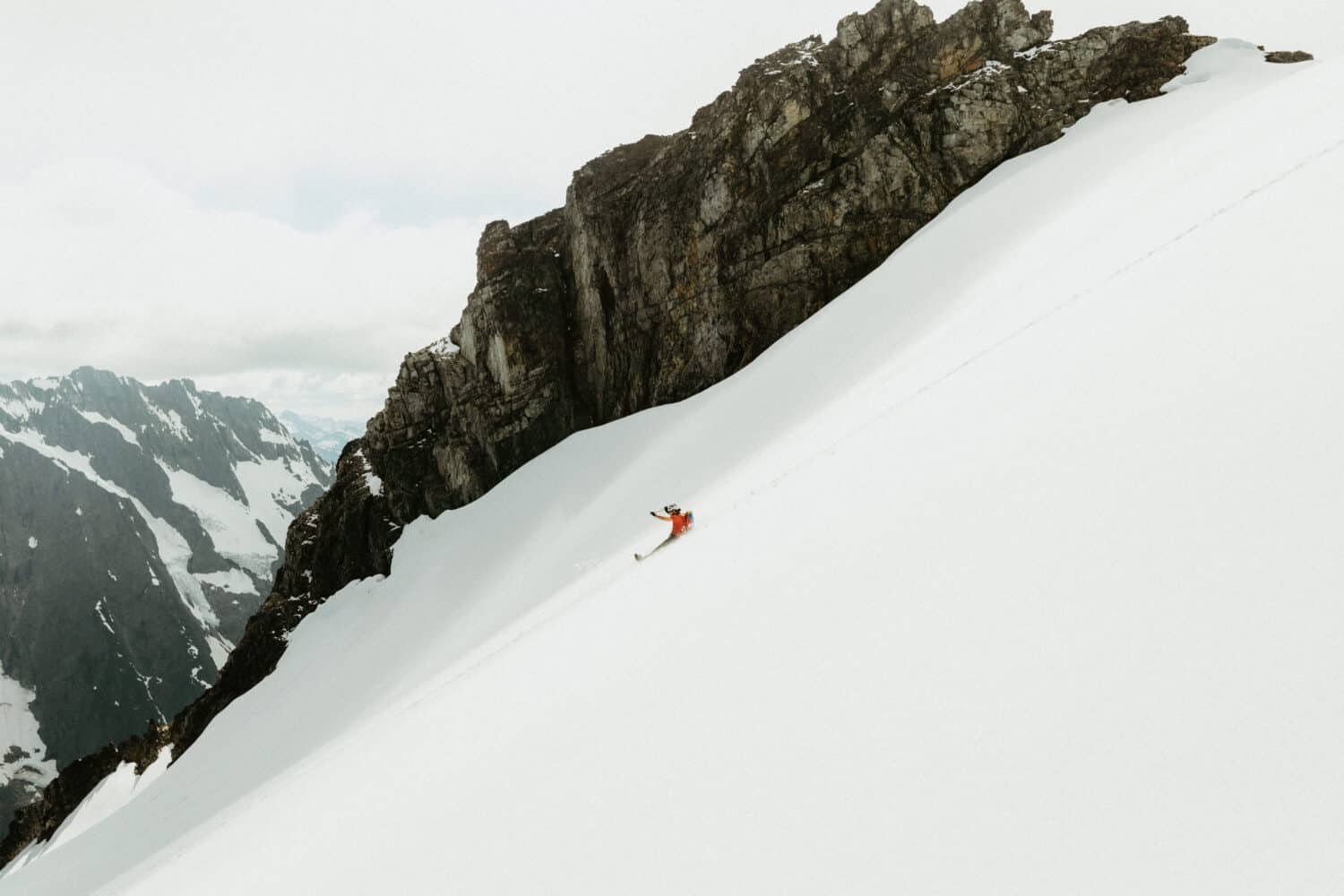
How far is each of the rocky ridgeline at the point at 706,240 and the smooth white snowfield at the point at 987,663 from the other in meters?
20.7

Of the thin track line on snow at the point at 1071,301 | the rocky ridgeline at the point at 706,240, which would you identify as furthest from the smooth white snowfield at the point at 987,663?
the rocky ridgeline at the point at 706,240

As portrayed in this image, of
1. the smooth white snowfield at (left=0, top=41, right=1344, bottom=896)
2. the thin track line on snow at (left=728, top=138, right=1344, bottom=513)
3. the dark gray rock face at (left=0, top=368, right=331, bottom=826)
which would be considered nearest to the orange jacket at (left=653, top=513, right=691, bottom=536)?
the smooth white snowfield at (left=0, top=41, right=1344, bottom=896)

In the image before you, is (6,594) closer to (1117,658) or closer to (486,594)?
(486,594)

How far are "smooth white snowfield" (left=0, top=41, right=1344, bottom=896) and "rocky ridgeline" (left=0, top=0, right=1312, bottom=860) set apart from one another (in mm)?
20657

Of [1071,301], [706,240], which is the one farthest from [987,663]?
[706,240]

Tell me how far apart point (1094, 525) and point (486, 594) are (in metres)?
28.3

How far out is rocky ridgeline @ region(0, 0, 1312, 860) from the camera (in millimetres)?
33969

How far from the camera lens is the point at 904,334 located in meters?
21.9

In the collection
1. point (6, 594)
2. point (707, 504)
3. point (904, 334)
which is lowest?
point (707, 504)

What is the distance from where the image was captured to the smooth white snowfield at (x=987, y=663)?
9.39 ft

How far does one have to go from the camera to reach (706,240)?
3716cm

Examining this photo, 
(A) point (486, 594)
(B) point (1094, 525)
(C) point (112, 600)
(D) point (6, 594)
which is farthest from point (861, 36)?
(D) point (6, 594)

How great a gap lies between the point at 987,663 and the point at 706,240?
3643 cm

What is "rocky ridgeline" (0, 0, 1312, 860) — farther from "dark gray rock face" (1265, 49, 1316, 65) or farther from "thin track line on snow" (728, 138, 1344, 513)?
"thin track line on snow" (728, 138, 1344, 513)
